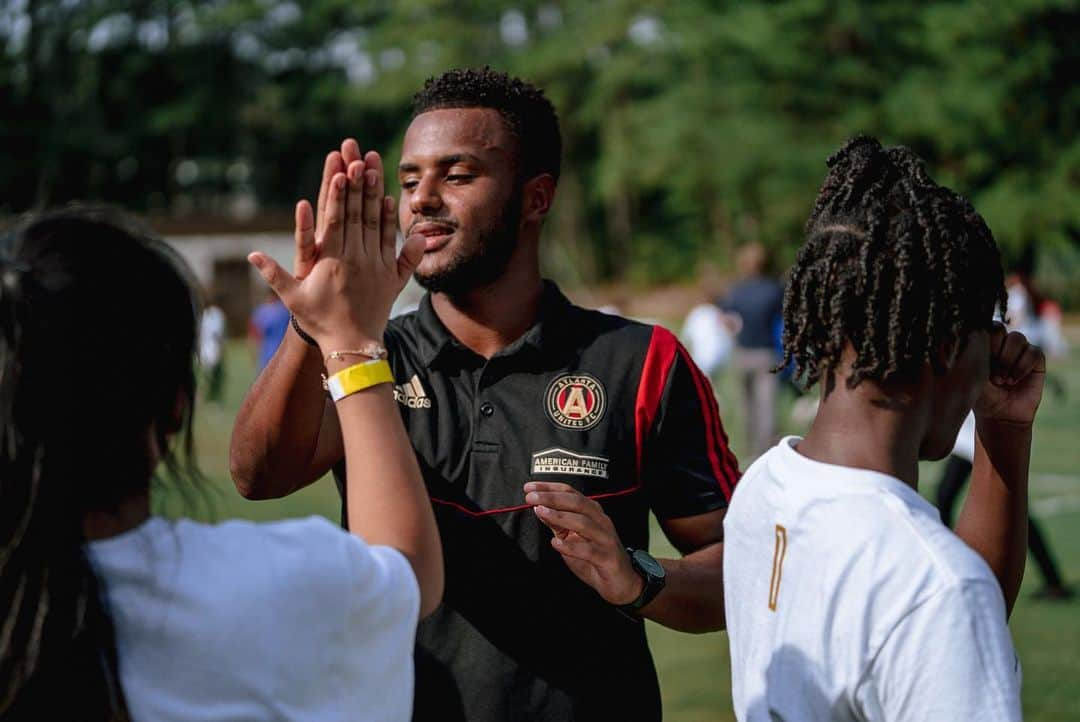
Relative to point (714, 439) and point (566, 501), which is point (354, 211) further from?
point (714, 439)

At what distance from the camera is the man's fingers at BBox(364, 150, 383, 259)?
7.08 ft

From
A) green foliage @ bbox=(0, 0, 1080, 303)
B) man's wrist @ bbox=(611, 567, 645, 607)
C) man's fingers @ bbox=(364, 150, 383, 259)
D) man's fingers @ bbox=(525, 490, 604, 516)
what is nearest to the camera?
man's fingers @ bbox=(364, 150, 383, 259)

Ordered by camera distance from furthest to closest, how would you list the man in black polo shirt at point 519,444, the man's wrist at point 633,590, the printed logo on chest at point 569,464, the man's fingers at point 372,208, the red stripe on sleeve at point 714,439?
1. the red stripe on sleeve at point 714,439
2. the printed logo on chest at point 569,464
3. the man in black polo shirt at point 519,444
4. the man's wrist at point 633,590
5. the man's fingers at point 372,208

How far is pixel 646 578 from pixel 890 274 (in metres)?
0.94

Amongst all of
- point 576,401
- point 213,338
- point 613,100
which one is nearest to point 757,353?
point 213,338

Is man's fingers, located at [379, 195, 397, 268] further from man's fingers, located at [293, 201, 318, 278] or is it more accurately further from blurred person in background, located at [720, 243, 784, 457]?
blurred person in background, located at [720, 243, 784, 457]

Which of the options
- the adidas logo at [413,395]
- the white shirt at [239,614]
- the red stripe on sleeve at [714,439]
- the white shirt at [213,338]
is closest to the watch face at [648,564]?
the red stripe on sleeve at [714,439]

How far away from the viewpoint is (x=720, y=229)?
51.2m

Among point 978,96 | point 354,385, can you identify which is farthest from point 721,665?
point 978,96

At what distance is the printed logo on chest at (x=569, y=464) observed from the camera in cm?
296

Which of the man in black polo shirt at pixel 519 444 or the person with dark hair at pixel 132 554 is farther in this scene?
the man in black polo shirt at pixel 519 444

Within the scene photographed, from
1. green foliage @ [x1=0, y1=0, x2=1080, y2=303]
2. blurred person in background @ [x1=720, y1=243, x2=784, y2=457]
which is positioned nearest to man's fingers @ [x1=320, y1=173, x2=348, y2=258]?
blurred person in background @ [x1=720, y1=243, x2=784, y2=457]

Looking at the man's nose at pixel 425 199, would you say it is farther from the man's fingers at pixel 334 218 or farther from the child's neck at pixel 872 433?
the child's neck at pixel 872 433

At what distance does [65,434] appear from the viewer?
178 centimetres
